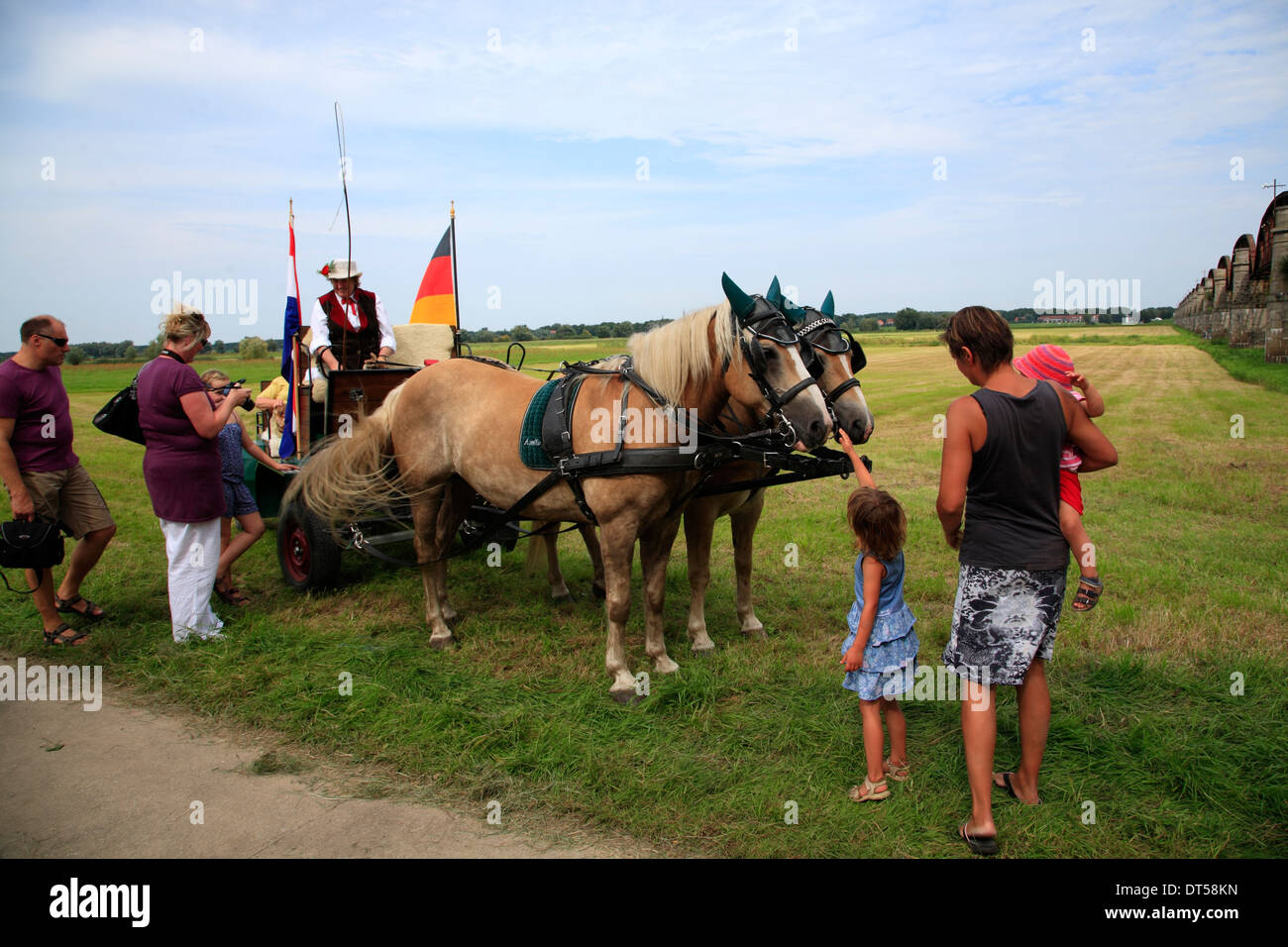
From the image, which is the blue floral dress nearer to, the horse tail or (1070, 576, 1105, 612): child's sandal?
(1070, 576, 1105, 612): child's sandal

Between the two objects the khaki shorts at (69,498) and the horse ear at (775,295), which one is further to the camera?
the khaki shorts at (69,498)

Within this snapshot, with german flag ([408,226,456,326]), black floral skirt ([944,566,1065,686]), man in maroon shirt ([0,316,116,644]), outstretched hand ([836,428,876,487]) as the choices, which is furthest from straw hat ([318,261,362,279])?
black floral skirt ([944,566,1065,686])

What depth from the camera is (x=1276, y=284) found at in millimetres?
25734

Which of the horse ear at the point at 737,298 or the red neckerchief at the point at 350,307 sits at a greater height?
the red neckerchief at the point at 350,307

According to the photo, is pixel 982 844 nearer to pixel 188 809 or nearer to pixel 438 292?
pixel 188 809

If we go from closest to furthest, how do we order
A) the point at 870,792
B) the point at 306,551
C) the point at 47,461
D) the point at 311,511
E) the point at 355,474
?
the point at 870,792 → the point at 47,461 → the point at 355,474 → the point at 311,511 → the point at 306,551

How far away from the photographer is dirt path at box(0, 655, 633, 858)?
3.11 m

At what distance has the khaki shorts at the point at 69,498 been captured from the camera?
512cm

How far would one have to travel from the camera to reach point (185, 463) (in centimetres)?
504

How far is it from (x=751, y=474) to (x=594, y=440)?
3.67ft

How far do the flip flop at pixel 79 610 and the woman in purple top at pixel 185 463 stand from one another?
98cm

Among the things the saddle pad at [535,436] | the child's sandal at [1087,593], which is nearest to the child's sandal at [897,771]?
the child's sandal at [1087,593]

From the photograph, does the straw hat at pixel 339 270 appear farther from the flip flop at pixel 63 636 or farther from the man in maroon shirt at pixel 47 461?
the flip flop at pixel 63 636

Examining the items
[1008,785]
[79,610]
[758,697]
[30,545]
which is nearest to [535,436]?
[758,697]
